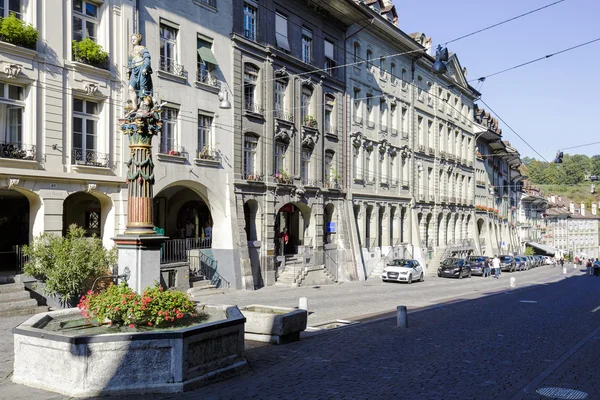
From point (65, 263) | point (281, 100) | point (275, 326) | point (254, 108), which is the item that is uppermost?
point (281, 100)

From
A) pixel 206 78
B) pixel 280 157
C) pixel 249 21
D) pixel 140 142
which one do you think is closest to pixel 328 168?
pixel 280 157

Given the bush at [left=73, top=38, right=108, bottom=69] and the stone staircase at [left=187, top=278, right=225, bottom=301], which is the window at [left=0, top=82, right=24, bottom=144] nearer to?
the bush at [left=73, top=38, right=108, bottom=69]

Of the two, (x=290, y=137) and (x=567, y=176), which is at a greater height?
(x=567, y=176)

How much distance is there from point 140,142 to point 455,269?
120ft

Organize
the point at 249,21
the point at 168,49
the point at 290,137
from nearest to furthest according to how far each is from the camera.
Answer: the point at 168,49 < the point at 249,21 < the point at 290,137

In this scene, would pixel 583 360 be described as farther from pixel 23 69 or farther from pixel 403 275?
pixel 403 275

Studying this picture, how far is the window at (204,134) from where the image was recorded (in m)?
27.3

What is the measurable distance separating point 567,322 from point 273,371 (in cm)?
1207

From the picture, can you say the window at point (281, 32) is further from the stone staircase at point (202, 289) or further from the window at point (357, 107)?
the stone staircase at point (202, 289)

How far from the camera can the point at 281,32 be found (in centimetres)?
3262

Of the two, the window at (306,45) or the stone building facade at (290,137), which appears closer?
the stone building facade at (290,137)

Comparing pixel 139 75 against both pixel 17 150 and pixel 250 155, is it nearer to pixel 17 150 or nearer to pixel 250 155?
pixel 17 150

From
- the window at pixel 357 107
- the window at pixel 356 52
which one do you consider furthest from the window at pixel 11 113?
the window at pixel 356 52

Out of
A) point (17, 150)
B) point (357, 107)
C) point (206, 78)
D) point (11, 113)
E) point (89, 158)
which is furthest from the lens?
point (357, 107)
